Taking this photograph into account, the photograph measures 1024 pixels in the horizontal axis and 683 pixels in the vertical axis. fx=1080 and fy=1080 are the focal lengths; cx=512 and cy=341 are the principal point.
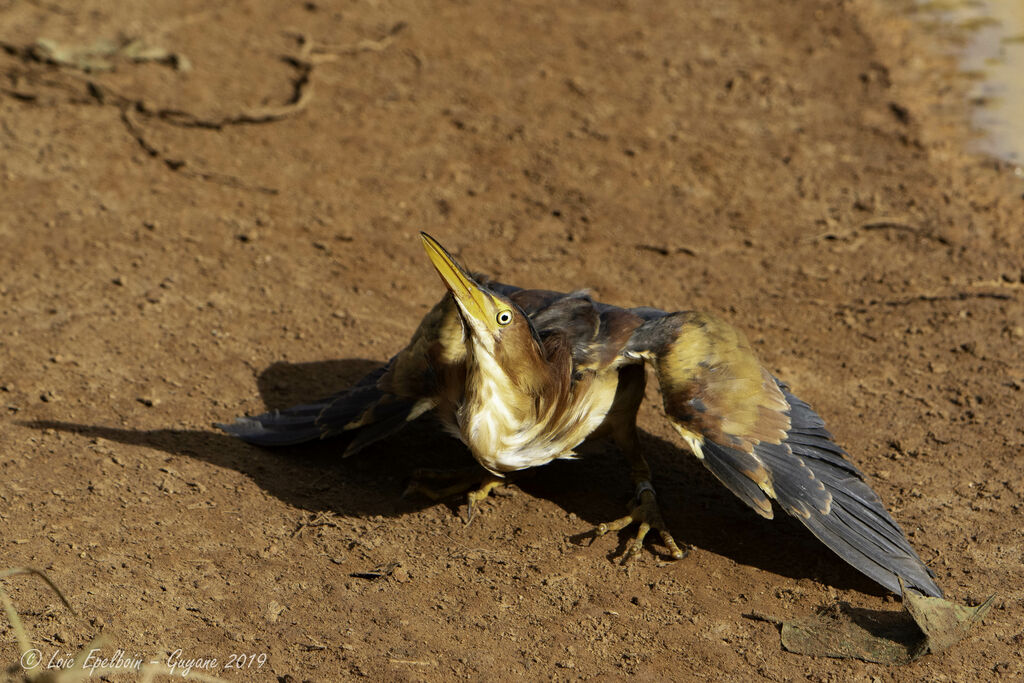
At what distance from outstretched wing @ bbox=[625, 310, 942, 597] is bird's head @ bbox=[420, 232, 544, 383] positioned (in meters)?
0.62

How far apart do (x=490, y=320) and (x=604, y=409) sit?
872mm

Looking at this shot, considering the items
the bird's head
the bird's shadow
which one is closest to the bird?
the bird's head

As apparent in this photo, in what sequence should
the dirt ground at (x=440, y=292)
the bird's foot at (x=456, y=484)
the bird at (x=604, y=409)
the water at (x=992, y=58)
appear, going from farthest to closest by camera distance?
the water at (x=992, y=58), the bird's foot at (x=456, y=484), the bird at (x=604, y=409), the dirt ground at (x=440, y=292)

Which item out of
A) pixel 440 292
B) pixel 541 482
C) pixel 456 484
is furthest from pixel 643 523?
pixel 440 292

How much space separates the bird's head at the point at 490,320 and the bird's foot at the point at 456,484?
78 cm

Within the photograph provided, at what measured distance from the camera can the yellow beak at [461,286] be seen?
4938 millimetres

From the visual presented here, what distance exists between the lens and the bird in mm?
5043

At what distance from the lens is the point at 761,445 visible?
5242 mm

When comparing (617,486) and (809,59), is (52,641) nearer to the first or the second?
(617,486)

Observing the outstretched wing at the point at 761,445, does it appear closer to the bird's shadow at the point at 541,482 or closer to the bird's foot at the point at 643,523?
the bird's shadow at the point at 541,482

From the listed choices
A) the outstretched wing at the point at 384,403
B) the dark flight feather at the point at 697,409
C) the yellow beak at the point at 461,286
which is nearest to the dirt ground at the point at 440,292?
the outstretched wing at the point at 384,403

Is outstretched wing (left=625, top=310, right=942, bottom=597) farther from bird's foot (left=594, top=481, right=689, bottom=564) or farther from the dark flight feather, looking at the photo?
bird's foot (left=594, top=481, right=689, bottom=564)

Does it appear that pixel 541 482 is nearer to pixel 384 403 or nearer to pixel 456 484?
pixel 456 484

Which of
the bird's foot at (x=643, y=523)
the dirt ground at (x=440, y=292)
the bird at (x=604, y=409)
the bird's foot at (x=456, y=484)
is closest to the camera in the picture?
the dirt ground at (x=440, y=292)
